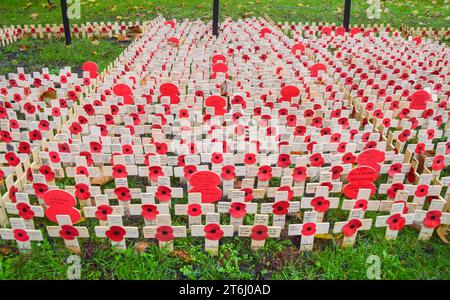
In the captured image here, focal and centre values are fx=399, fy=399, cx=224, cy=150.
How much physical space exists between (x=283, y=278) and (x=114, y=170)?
2.02m

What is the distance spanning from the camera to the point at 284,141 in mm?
4824

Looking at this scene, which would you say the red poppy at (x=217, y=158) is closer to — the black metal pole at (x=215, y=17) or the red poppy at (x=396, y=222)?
the red poppy at (x=396, y=222)

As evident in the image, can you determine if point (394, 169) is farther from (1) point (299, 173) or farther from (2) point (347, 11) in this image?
(2) point (347, 11)

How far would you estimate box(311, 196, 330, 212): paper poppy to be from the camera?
3.78 meters

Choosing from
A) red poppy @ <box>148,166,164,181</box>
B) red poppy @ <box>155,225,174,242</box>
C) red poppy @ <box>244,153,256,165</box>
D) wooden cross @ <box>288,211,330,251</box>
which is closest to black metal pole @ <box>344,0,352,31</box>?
red poppy @ <box>244,153,256,165</box>

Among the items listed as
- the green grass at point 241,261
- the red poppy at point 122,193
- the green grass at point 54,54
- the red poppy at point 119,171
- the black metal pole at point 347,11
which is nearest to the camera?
the green grass at point 241,261

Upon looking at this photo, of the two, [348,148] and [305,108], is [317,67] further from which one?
[348,148]

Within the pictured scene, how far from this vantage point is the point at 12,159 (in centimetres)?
436

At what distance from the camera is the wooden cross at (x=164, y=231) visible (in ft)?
11.7

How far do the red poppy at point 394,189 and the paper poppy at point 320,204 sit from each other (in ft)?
2.45

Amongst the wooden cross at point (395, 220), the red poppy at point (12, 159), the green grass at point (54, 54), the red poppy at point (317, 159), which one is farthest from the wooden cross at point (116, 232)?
the green grass at point (54, 54)

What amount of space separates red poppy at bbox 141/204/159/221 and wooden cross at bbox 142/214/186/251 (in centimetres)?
10

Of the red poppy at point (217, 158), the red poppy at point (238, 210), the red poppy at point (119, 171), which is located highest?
the red poppy at point (217, 158)

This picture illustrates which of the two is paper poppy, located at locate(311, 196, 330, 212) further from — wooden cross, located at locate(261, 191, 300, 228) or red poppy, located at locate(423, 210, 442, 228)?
red poppy, located at locate(423, 210, 442, 228)
